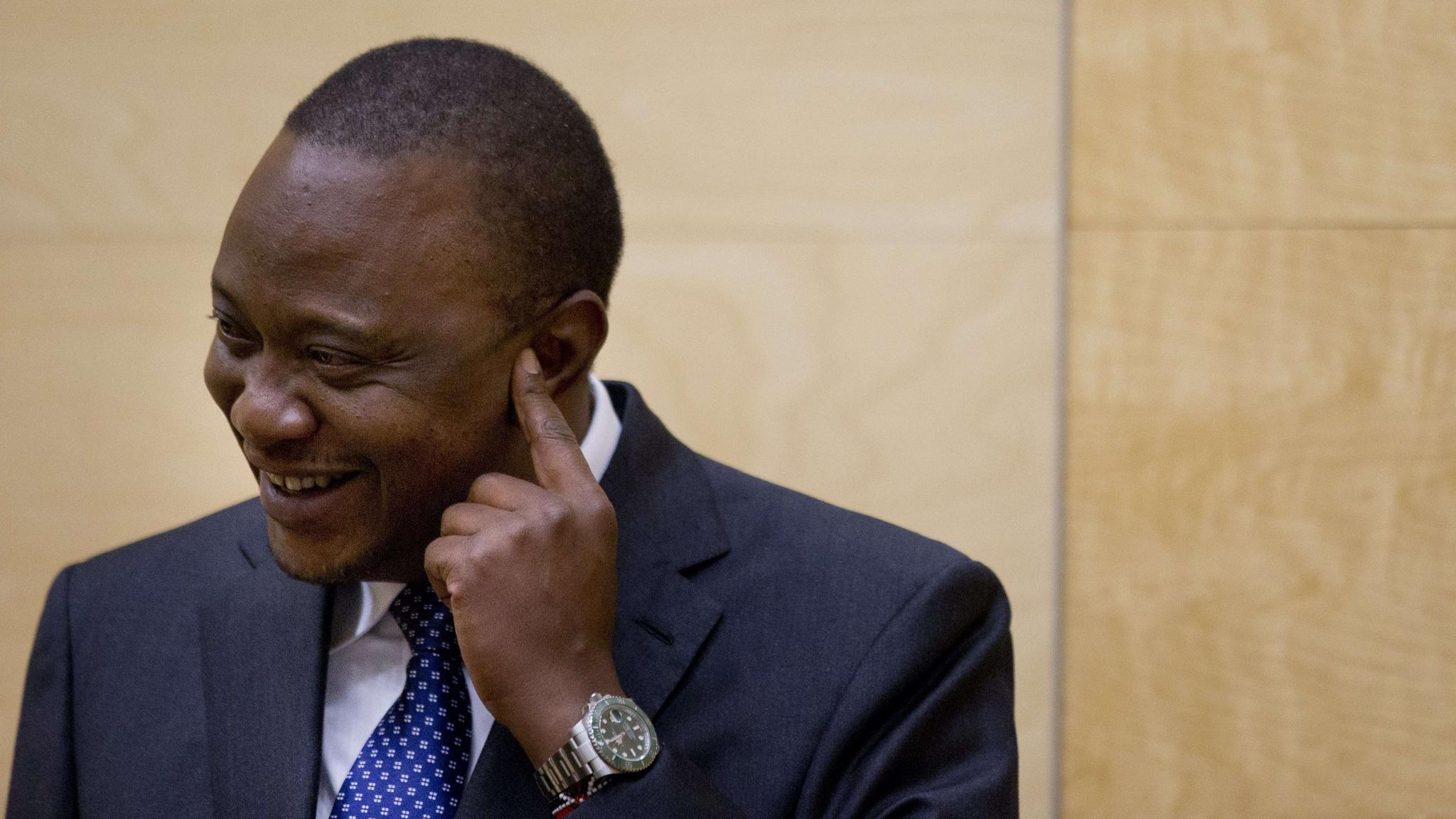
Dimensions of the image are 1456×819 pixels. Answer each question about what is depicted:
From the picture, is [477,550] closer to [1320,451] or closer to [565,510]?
[565,510]

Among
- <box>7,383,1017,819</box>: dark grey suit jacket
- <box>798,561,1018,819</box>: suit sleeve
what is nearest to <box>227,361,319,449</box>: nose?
<box>7,383,1017,819</box>: dark grey suit jacket

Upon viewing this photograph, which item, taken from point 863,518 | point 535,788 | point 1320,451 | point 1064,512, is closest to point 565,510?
point 535,788

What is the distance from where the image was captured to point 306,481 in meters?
1.11

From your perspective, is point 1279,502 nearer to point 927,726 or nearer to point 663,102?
point 927,726

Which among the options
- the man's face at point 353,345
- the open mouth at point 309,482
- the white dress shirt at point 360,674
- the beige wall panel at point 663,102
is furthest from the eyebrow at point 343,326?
the beige wall panel at point 663,102

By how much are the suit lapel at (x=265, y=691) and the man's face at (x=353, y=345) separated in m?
0.13

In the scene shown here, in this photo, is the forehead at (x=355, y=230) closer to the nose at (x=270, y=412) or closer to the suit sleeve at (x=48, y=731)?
the nose at (x=270, y=412)

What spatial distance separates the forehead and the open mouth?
0.15m

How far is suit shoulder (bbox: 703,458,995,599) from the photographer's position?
125 cm

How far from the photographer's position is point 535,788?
1.10 metres

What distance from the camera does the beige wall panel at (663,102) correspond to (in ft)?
6.09

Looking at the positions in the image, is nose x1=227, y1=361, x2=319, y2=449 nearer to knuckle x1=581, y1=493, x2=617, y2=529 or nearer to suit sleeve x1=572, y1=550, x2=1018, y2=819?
knuckle x1=581, y1=493, x2=617, y2=529

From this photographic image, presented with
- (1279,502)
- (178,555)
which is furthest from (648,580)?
(1279,502)

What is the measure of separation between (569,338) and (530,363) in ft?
0.18
